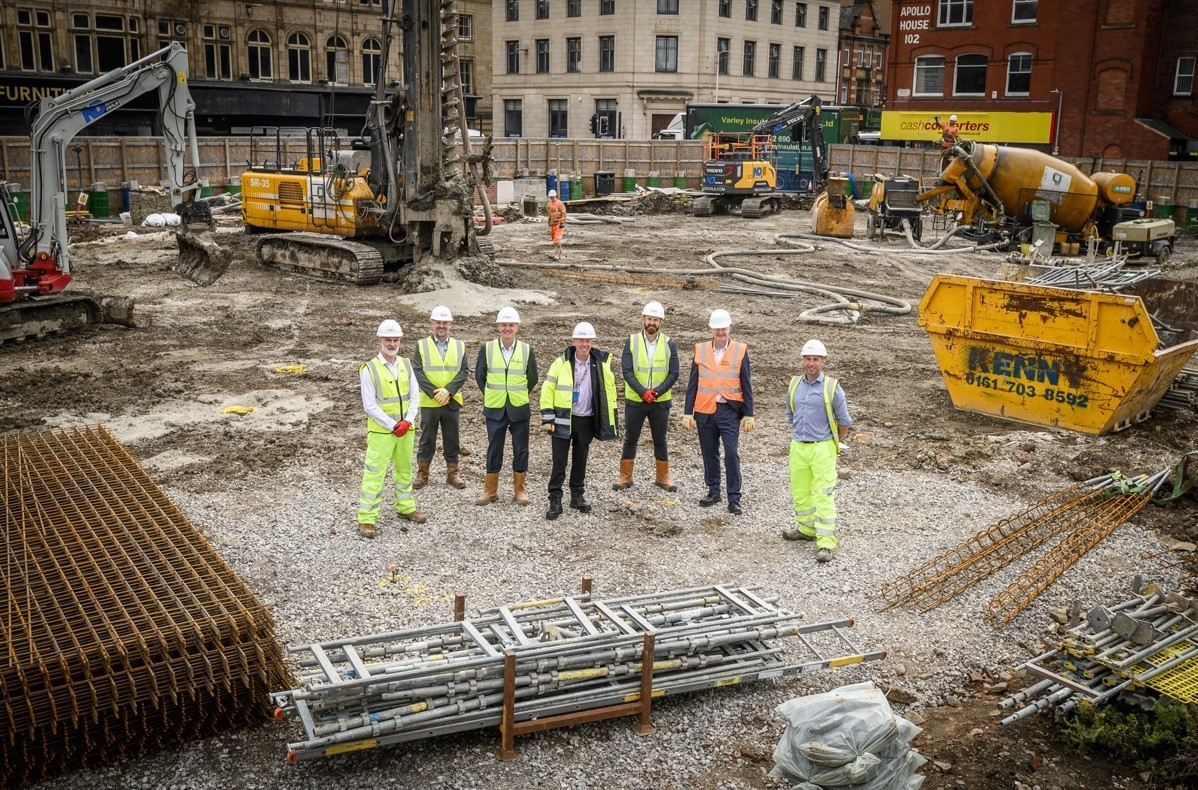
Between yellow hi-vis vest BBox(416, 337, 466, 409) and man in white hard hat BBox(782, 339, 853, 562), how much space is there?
313cm

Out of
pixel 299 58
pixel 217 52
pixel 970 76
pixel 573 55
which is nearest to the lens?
pixel 970 76

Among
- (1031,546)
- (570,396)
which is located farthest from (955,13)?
(570,396)

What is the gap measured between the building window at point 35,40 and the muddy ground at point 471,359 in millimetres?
20058

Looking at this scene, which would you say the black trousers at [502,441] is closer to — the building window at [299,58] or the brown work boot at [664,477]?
the brown work boot at [664,477]

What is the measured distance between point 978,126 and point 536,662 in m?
41.7

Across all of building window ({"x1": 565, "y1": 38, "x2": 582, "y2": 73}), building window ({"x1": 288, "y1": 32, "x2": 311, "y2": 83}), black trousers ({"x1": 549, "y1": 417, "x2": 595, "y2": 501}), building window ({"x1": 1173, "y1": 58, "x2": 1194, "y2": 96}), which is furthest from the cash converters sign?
black trousers ({"x1": 549, "y1": 417, "x2": 595, "y2": 501})

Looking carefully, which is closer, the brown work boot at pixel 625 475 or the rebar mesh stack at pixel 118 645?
the rebar mesh stack at pixel 118 645

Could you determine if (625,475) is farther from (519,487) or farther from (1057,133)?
(1057,133)

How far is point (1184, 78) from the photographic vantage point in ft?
129

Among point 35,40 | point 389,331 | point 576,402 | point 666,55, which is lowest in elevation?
point 576,402

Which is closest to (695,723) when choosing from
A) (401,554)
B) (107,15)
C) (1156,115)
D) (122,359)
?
(401,554)

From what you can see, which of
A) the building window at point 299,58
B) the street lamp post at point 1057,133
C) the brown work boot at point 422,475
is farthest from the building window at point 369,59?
the brown work boot at point 422,475

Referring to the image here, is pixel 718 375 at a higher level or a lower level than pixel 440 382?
higher

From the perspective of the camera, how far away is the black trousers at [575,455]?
1021 cm
